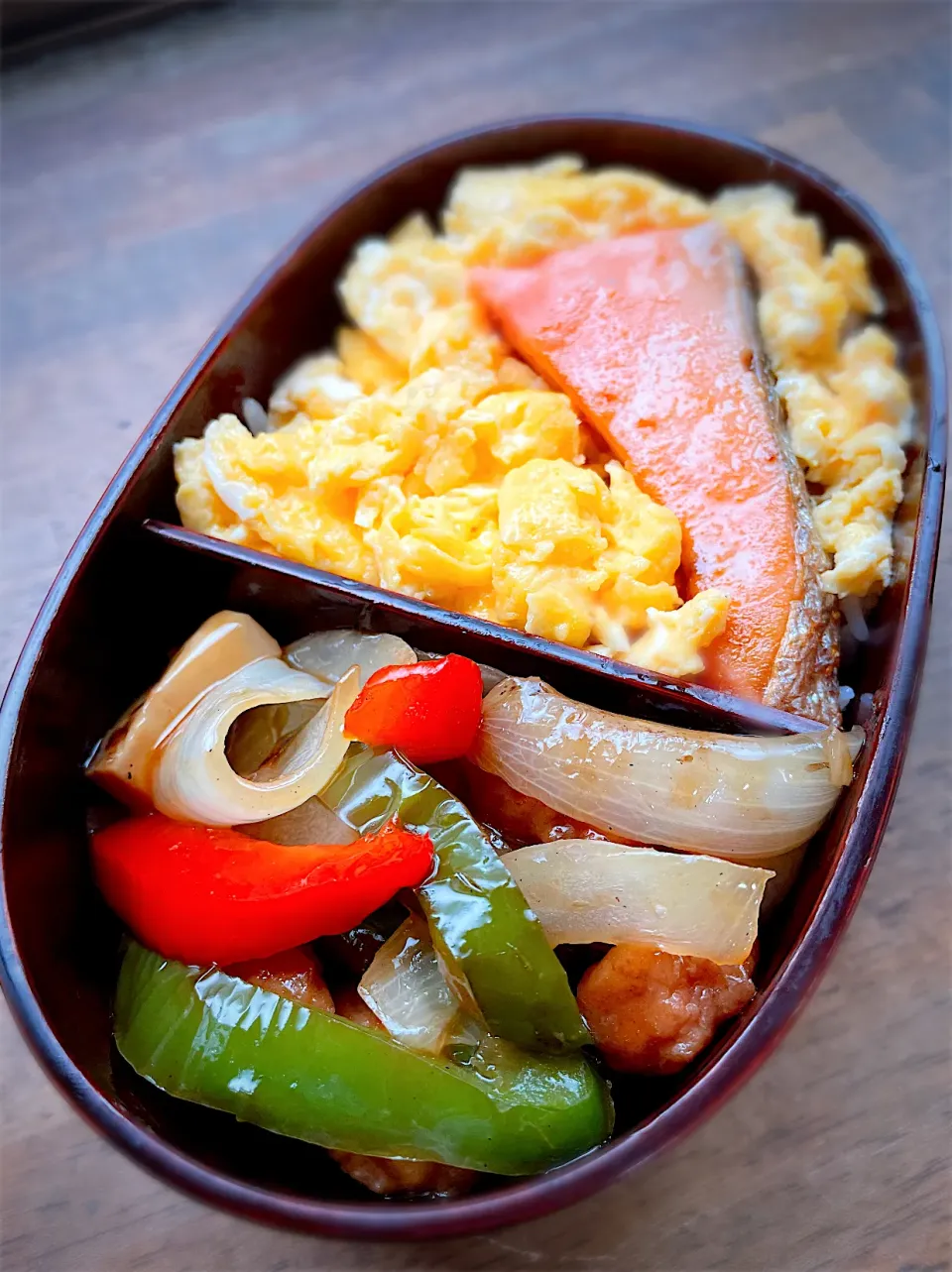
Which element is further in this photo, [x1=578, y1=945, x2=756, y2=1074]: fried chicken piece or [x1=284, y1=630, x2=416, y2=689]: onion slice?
[x1=284, y1=630, x2=416, y2=689]: onion slice

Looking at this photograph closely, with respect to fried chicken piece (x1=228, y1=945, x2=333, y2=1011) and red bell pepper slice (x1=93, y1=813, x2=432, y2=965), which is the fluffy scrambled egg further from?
fried chicken piece (x1=228, y1=945, x2=333, y2=1011)

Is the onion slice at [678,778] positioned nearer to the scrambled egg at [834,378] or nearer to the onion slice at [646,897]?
the onion slice at [646,897]

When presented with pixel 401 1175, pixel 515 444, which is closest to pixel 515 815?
pixel 401 1175

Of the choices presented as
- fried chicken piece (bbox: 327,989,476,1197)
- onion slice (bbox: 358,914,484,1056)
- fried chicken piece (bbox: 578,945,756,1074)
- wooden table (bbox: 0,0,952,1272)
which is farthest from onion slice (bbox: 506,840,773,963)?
wooden table (bbox: 0,0,952,1272)

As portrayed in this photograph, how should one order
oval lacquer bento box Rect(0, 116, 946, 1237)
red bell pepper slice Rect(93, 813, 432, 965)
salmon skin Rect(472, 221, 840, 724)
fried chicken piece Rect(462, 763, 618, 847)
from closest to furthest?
oval lacquer bento box Rect(0, 116, 946, 1237), red bell pepper slice Rect(93, 813, 432, 965), fried chicken piece Rect(462, 763, 618, 847), salmon skin Rect(472, 221, 840, 724)

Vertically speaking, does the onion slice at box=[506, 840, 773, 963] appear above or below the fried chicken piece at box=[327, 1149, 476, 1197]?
above

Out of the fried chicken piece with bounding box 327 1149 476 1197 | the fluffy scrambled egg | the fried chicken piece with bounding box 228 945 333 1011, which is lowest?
the fried chicken piece with bounding box 327 1149 476 1197

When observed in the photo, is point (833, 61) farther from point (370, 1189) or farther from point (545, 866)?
point (370, 1189)

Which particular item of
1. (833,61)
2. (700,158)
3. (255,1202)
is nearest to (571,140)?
(700,158)
